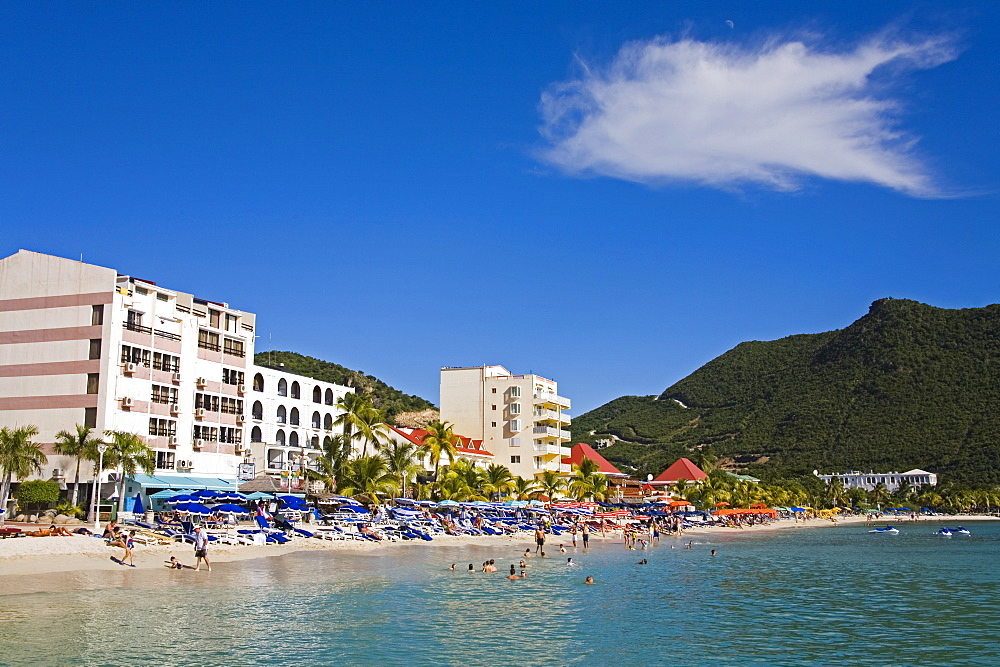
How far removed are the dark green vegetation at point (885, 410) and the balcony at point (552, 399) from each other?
54.8m

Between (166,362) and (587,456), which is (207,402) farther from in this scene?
(587,456)

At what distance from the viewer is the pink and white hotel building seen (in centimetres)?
5291

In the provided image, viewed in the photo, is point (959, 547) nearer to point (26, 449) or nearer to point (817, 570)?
point (817, 570)

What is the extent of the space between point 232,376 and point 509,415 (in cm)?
3699

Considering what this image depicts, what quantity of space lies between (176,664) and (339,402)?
5647 centimetres

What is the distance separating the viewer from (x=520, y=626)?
984 inches

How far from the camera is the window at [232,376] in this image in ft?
204

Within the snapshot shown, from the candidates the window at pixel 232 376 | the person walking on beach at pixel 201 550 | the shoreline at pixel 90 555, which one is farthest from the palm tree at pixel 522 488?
the person walking on beach at pixel 201 550

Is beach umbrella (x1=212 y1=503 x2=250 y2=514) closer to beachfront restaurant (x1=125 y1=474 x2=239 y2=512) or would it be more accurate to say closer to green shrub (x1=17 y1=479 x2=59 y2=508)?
beachfront restaurant (x1=125 y1=474 x2=239 y2=512)

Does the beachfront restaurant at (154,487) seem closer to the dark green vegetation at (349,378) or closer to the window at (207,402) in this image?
the window at (207,402)

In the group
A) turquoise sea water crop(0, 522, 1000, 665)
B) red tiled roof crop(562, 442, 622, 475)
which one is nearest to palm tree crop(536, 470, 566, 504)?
red tiled roof crop(562, 442, 622, 475)

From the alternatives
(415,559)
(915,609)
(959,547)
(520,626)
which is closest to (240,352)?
(415,559)

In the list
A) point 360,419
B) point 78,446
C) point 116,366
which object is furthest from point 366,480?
point 78,446

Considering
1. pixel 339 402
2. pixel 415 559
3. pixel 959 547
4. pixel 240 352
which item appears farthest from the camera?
pixel 339 402
